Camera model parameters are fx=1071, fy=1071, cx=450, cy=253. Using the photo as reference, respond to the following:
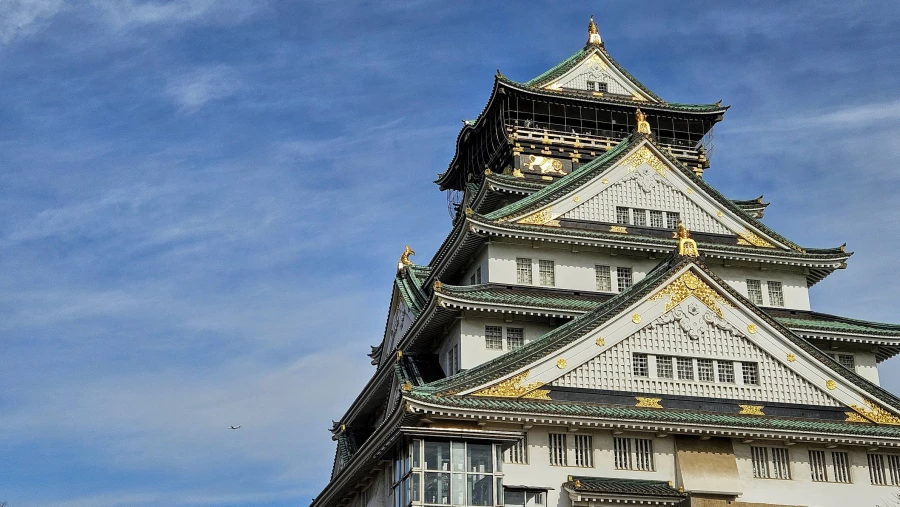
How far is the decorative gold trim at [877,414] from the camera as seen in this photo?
38.5 metres

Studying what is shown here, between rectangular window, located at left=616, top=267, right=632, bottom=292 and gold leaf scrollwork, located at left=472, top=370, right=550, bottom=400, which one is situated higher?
rectangular window, located at left=616, top=267, right=632, bottom=292

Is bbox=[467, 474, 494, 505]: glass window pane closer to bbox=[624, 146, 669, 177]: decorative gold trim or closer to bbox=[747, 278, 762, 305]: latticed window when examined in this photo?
bbox=[747, 278, 762, 305]: latticed window

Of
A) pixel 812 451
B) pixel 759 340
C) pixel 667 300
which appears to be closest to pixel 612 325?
pixel 667 300

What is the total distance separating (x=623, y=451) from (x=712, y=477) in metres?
3.17

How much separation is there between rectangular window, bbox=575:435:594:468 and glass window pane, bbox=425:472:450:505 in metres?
5.20

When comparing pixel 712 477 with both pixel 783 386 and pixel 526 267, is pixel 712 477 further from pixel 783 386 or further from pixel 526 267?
pixel 526 267

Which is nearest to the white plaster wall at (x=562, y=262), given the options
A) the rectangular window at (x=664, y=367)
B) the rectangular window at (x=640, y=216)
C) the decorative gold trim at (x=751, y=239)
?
the rectangular window at (x=640, y=216)

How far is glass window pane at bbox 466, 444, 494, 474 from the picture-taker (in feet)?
112

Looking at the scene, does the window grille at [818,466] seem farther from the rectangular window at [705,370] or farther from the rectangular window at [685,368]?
the rectangular window at [685,368]

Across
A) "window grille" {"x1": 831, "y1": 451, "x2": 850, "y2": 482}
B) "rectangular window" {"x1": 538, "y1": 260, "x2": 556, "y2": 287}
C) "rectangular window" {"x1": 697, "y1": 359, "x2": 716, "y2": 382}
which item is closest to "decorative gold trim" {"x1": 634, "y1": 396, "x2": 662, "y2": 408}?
"rectangular window" {"x1": 697, "y1": 359, "x2": 716, "y2": 382}

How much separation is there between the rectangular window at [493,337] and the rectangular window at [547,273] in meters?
3.58

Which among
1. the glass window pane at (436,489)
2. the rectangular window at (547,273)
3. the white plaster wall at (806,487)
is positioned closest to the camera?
the glass window pane at (436,489)

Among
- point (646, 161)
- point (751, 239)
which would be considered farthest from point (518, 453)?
point (646, 161)

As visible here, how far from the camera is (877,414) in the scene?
38594mm
